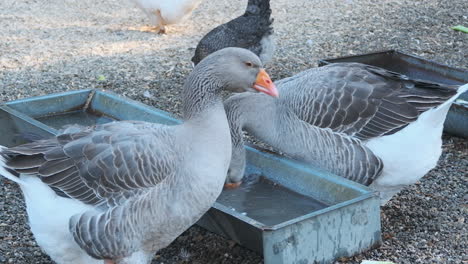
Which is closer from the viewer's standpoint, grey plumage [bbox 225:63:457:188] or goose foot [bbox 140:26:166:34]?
grey plumage [bbox 225:63:457:188]

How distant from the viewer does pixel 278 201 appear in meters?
4.54

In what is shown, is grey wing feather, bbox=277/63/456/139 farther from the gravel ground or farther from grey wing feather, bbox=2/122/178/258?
grey wing feather, bbox=2/122/178/258

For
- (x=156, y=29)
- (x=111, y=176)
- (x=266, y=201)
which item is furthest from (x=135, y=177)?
(x=156, y=29)

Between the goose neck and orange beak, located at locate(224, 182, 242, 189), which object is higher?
the goose neck

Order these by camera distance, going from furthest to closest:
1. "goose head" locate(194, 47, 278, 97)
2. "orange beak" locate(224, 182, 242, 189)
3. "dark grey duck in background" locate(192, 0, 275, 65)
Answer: "dark grey duck in background" locate(192, 0, 275, 65) < "orange beak" locate(224, 182, 242, 189) < "goose head" locate(194, 47, 278, 97)

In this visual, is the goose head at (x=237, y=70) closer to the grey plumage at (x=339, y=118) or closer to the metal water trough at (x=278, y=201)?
the metal water trough at (x=278, y=201)

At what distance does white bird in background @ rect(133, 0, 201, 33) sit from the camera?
27.0ft

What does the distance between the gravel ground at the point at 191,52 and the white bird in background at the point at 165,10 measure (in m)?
0.19

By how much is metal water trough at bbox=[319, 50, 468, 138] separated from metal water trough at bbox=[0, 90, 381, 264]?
179cm

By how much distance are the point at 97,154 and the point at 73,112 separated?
2352mm

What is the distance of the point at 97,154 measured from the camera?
11.7ft

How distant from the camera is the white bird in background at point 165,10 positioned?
324 inches

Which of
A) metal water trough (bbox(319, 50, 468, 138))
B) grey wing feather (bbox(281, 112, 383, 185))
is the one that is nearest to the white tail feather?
grey wing feather (bbox(281, 112, 383, 185))

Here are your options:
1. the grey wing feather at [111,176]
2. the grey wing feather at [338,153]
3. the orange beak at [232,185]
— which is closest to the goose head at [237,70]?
the grey wing feather at [111,176]
